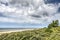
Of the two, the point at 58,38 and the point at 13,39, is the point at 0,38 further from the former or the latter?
the point at 58,38

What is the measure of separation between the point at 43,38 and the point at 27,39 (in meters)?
1.56

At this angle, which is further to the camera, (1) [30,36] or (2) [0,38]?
(2) [0,38]

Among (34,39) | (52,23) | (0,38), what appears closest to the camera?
(34,39)

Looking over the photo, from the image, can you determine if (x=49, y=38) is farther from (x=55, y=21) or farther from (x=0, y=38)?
(x=55, y=21)

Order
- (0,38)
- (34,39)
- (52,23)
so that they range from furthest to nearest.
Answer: (52,23) < (0,38) < (34,39)

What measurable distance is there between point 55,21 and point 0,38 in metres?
9.49

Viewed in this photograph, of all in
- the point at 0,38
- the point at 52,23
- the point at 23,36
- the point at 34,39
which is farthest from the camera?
the point at 52,23

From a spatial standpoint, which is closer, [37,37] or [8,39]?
[37,37]

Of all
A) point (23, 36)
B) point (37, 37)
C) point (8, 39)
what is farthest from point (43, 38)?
point (8, 39)

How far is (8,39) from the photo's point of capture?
2122 cm

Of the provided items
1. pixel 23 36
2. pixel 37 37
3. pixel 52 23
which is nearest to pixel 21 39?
pixel 23 36

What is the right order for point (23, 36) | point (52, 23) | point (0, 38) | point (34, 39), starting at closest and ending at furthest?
1. point (34, 39)
2. point (23, 36)
3. point (0, 38)
4. point (52, 23)

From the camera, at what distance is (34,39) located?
1905 centimetres

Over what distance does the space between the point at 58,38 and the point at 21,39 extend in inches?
145
